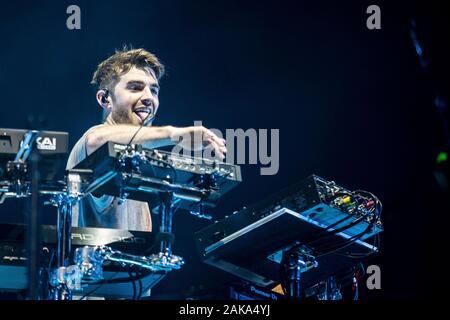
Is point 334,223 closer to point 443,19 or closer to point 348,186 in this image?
point 443,19

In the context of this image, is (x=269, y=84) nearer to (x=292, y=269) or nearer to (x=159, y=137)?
(x=292, y=269)

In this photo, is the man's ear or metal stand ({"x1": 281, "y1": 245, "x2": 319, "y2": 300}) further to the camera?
the man's ear

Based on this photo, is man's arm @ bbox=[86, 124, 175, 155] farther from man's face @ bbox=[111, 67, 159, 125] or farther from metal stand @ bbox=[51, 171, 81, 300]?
man's face @ bbox=[111, 67, 159, 125]

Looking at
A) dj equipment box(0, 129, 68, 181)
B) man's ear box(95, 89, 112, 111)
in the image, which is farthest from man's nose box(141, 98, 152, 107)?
dj equipment box(0, 129, 68, 181)

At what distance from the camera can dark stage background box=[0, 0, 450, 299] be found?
19.8ft

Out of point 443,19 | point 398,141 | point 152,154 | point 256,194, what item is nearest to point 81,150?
point 152,154

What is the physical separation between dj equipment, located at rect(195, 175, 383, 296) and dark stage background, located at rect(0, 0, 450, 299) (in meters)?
1.81

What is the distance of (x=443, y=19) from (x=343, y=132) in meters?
3.46

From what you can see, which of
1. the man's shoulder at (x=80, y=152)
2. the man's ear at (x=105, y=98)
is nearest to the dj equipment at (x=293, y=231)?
the man's shoulder at (x=80, y=152)

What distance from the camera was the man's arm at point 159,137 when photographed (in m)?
3.54

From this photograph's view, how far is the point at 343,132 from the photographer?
20.8 feet

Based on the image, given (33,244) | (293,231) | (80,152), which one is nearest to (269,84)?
(293,231)

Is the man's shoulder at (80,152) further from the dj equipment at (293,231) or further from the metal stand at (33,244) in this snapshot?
the metal stand at (33,244)

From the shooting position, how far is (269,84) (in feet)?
21.0
